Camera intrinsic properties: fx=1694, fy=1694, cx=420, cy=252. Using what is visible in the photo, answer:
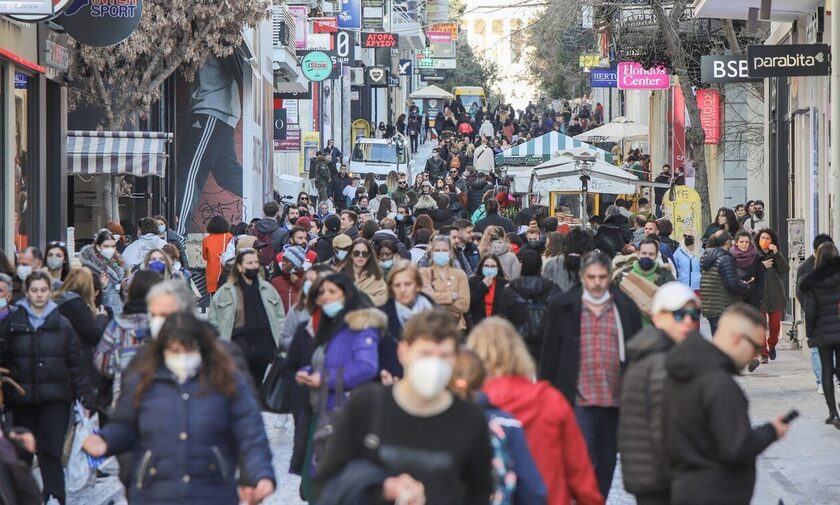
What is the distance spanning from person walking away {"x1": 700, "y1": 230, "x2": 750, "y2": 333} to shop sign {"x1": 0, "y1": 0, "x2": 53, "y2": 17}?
7.37 meters

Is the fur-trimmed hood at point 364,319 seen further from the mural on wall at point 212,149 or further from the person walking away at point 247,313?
the mural on wall at point 212,149

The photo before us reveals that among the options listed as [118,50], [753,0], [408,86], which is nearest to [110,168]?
[118,50]

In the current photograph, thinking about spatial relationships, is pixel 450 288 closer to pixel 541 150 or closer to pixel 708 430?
pixel 708 430

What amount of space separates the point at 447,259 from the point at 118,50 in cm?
1264

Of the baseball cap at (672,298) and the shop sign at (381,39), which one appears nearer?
the baseball cap at (672,298)

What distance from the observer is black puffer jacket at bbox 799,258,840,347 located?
14.4 meters

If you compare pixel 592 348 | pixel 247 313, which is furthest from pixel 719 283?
pixel 592 348

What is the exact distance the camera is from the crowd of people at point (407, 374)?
18.9 ft

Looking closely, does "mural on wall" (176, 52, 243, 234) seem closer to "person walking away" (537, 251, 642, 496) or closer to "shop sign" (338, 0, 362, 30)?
"shop sign" (338, 0, 362, 30)

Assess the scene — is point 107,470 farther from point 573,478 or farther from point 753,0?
point 753,0

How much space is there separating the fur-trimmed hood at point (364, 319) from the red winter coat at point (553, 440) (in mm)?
2137

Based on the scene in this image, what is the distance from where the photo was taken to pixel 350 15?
5716cm

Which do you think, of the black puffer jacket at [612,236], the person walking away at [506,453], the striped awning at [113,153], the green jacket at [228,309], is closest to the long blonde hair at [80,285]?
the green jacket at [228,309]

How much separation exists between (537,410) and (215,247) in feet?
43.4
